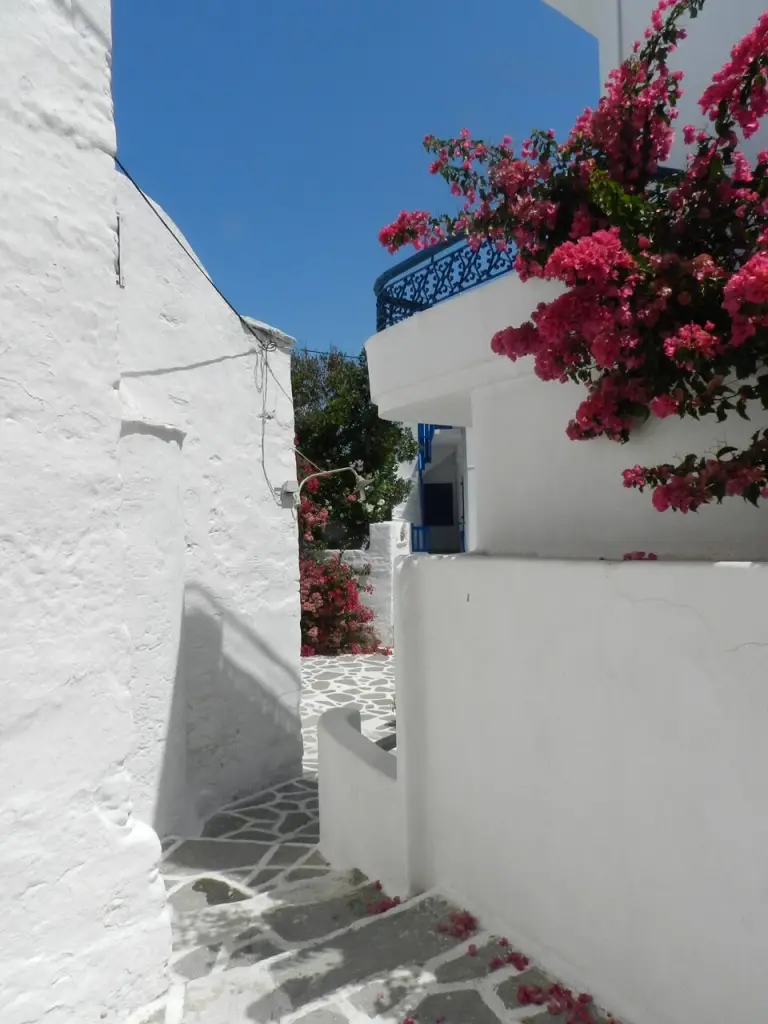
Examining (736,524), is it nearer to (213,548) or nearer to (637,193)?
(637,193)

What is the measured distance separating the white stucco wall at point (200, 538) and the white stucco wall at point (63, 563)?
2203 mm

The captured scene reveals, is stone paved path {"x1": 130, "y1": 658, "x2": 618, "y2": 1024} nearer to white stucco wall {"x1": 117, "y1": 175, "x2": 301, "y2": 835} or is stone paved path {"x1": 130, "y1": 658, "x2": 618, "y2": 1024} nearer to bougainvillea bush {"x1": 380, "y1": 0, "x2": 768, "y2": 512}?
white stucco wall {"x1": 117, "y1": 175, "x2": 301, "y2": 835}

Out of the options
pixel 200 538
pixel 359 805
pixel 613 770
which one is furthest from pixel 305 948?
pixel 200 538

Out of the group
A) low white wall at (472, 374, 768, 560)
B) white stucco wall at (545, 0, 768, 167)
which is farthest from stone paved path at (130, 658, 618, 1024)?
white stucco wall at (545, 0, 768, 167)

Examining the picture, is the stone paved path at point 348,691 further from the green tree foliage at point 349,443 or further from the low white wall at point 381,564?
the green tree foliage at point 349,443

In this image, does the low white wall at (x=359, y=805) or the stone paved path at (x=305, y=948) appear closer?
the stone paved path at (x=305, y=948)

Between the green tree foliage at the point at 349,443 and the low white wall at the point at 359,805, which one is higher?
the green tree foliage at the point at 349,443

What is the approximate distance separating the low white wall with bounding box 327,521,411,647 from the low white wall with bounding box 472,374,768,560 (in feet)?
30.9

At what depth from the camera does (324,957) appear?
3291 mm

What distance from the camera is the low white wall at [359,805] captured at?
4.18m

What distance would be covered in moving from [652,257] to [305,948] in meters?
3.33

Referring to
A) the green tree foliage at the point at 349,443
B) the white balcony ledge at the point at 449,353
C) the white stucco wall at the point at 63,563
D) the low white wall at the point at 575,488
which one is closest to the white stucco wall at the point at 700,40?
the white balcony ledge at the point at 449,353

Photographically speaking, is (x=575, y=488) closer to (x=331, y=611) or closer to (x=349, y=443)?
(x=331, y=611)

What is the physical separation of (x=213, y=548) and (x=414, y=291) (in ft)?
9.01
